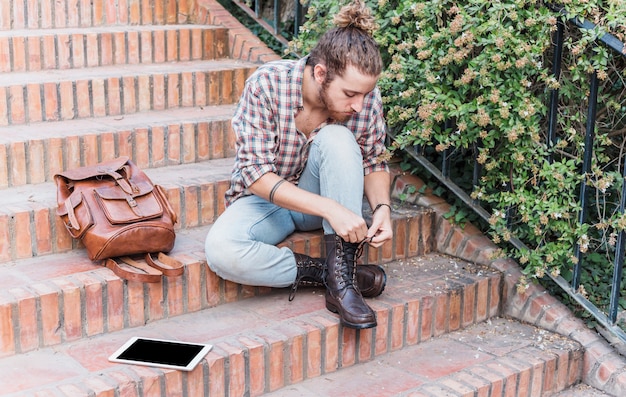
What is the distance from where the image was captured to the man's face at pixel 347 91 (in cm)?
283

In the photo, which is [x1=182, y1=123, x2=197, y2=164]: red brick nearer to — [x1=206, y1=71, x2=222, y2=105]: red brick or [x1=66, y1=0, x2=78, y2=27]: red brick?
[x1=206, y1=71, x2=222, y2=105]: red brick

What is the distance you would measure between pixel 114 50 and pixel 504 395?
2.69 metres

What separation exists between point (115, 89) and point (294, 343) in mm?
1772

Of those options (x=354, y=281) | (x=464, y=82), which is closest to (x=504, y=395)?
(x=354, y=281)

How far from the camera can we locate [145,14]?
474cm

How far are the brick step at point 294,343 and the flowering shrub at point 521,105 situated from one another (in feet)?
1.01

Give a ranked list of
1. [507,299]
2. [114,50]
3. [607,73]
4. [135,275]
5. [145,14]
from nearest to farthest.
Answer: [135,275] < [607,73] < [507,299] < [114,50] < [145,14]

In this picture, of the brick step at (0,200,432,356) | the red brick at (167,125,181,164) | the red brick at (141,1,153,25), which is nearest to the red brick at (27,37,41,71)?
the red brick at (141,1,153,25)

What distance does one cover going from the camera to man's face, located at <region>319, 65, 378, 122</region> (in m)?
2.83

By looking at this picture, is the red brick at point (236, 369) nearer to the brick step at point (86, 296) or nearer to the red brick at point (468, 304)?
the brick step at point (86, 296)

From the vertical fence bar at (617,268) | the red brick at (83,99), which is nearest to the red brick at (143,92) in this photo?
the red brick at (83,99)

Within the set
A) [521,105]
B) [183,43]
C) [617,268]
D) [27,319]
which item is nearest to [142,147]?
[183,43]

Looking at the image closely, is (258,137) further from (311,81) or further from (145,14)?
(145,14)

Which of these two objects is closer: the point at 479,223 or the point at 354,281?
the point at 354,281
